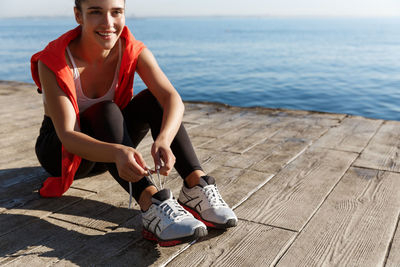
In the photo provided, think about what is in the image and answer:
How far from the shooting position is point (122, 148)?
1662mm

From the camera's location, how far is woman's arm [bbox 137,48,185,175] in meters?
1.75

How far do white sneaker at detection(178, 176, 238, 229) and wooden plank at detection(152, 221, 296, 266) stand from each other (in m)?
0.06

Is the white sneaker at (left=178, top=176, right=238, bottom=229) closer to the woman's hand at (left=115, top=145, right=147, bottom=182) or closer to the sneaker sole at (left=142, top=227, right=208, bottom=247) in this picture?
the sneaker sole at (left=142, top=227, right=208, bottom=247)

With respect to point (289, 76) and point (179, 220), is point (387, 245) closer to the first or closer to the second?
point (179, 220)

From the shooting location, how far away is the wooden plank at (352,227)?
1627 millimetres

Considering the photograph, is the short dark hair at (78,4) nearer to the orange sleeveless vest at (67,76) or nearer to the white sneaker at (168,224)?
the orange sleeveless vest at (67,76)

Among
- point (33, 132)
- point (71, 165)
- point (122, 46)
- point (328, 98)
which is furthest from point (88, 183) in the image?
point (328, 98)

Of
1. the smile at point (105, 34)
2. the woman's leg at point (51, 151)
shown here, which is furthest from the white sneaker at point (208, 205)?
the smile at point (105, 34)

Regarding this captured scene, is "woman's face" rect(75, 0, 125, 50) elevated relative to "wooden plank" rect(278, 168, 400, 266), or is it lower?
elevated

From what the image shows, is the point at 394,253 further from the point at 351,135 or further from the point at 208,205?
the point at 351,135

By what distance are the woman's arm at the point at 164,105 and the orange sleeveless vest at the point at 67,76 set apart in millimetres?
69

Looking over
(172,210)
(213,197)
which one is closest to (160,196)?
(172,210)

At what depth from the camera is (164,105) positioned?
2023 mm

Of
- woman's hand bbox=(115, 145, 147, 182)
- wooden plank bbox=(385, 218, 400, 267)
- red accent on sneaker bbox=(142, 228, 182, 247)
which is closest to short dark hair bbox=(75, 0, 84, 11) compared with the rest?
woman's hand bbox=(115, 145, 147, 182)
